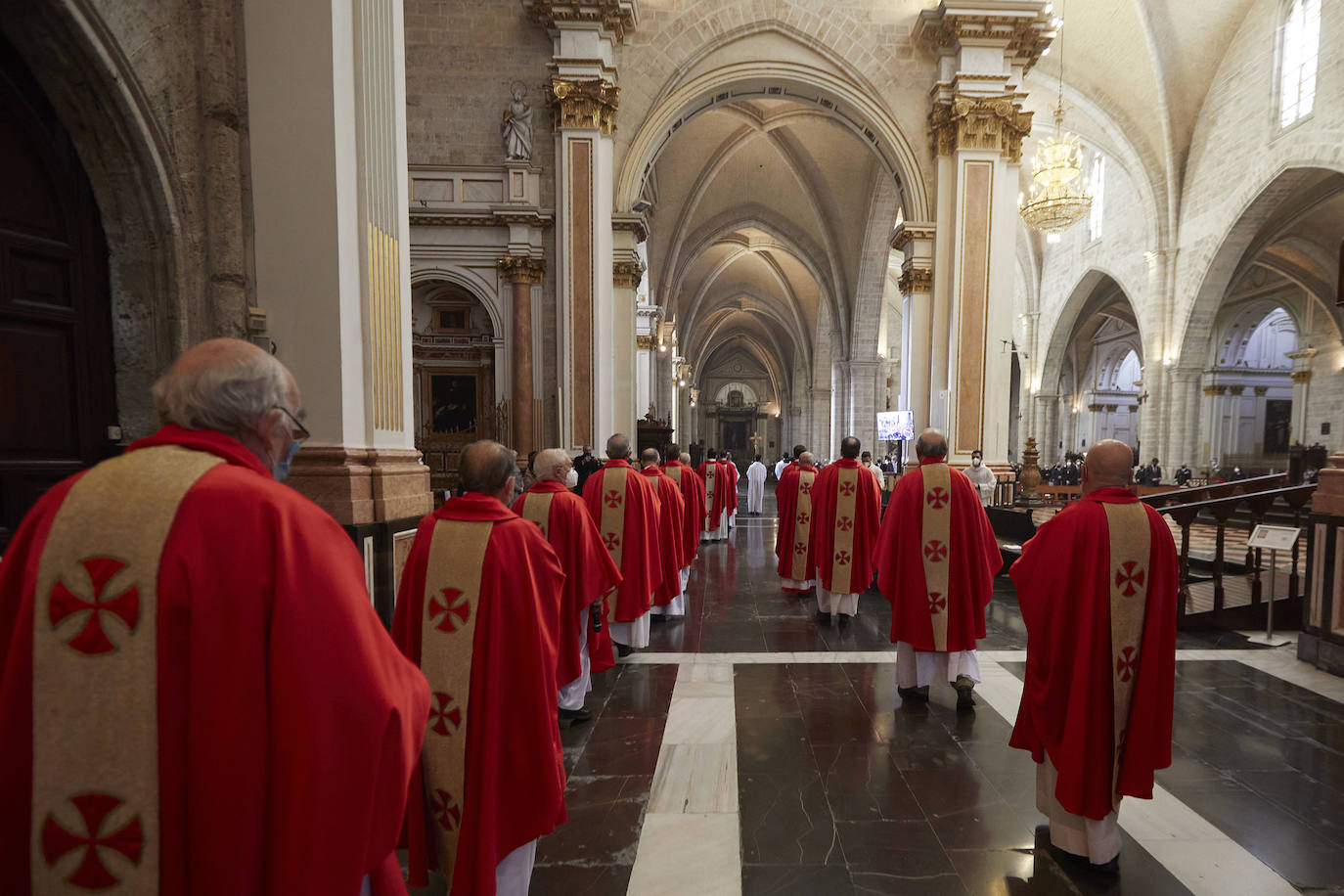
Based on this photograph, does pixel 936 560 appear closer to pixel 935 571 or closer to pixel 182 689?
pixel 935 571

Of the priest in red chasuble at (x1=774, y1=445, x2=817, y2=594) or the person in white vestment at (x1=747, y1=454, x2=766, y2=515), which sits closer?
the priest in red chasuble at (x1=774, y1=445, x2=817, y2=594)

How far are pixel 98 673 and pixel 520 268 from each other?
30.4 ft

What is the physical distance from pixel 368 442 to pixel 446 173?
747 centimetres

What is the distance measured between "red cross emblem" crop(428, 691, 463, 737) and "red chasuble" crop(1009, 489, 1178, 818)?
2.12 metres

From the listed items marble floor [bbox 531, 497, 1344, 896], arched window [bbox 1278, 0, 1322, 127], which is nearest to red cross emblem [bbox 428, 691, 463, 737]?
marble floor [bbox 531, 497, 1344, 896]

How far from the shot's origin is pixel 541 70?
9453 millimetres

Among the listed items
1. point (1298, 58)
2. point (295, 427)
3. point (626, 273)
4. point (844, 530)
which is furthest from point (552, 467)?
point (1298, 58)

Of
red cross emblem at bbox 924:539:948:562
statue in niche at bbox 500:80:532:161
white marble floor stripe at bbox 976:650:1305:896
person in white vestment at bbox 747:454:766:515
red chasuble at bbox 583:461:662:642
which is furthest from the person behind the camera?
person in white vestment at bbox 747:454:766:515

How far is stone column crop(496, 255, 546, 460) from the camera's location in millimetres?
9547

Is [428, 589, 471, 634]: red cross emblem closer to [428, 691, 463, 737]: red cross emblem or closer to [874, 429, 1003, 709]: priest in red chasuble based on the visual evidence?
[428, 691, 463, 737]: red cross emblem

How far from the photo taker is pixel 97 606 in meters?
0.94

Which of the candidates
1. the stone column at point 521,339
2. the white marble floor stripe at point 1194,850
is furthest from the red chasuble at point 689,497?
the white marble floor stripe at point 1194,850

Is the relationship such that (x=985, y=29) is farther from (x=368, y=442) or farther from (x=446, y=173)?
(x=368, y=442)

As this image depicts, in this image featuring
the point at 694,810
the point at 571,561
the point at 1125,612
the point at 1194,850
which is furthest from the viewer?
the point at 571,561
